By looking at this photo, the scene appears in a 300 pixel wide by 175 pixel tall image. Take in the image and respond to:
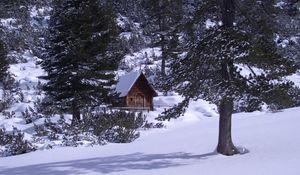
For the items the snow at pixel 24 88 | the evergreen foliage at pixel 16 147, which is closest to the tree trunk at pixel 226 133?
the evergreen foliage at pixel 16 147

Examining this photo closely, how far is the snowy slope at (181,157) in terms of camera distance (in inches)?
366

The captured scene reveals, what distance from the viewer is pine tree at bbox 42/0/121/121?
71.2 ft

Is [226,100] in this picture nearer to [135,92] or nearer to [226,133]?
[226,133]

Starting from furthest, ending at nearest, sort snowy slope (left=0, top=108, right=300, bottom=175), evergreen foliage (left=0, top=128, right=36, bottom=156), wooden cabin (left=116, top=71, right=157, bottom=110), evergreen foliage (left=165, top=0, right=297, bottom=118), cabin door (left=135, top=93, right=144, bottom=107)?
cabin door (left=135, top=93, right=144, bottom=107)
wooden cabin (left=116, top=71, right=157, bottom=110)
evergreen foliage (left=0, top=128, right=36, bottom=156)
evergreen foliage (left=165, top=0, right=297, bottom=118)
snowy slope (left=0, top=108, right=300, bottom=175)

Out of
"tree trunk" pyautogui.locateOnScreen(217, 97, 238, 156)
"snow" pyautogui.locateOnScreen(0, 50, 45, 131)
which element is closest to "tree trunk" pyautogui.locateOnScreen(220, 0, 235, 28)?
"tree trunk" pyautogui.locateOnScreen(217, 97, 238, 156)

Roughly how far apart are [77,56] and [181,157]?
445 inches

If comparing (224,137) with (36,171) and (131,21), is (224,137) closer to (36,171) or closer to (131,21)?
(36,171)

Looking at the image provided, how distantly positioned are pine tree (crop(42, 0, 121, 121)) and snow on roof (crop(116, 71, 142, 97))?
6.69 meters

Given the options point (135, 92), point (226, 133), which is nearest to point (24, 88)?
point (135, 92)

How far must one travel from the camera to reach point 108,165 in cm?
1127

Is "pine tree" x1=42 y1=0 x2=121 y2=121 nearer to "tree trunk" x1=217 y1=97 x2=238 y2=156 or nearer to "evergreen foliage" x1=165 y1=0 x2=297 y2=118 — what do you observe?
"evergreen foliage" x1=165 y1=0 x2=297 y2=118

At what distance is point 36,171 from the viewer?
1109 cm

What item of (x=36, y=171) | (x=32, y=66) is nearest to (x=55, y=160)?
(x=36, y=171)

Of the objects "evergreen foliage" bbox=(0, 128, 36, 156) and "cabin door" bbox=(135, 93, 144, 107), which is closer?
"evergreen foliage" bbox=(0, 128, 36, 156)
